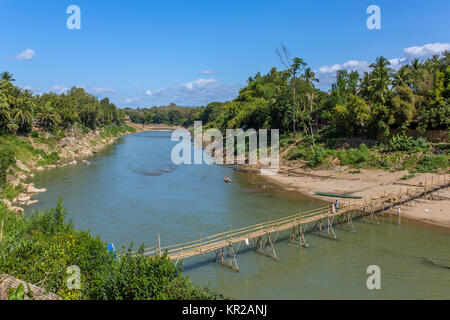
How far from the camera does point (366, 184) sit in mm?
46562

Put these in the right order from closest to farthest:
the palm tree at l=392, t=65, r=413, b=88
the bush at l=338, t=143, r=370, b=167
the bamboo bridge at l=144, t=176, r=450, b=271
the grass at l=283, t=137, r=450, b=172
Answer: the bamboo bridge at l=144, t=176, r=450, b=271 → the grass at l=283, t=137, r=450, b=172 → the bush at l=338, t=143, r=370, b=167 → the palm tree at l=392, t=65, r=413, b=88

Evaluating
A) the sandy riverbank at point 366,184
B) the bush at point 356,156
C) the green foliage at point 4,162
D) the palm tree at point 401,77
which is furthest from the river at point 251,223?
the palm tree at point 401,77

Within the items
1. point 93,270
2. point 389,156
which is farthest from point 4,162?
point 389,156

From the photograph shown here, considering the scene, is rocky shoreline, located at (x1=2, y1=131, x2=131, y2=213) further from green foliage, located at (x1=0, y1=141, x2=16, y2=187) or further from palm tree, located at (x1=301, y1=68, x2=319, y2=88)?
palm tree, located at (x1=301, y1=68, x2=319, y2=88)

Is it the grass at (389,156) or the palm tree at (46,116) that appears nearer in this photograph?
the grass at (389,156)

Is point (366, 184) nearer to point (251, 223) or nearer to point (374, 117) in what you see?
point (374, 117)

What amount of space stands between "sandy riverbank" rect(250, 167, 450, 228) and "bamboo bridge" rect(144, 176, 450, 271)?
132cm

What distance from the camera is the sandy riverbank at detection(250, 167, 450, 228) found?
35.5 metres

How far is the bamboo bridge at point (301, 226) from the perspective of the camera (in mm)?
25375

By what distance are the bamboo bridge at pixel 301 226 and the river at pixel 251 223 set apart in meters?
0.84

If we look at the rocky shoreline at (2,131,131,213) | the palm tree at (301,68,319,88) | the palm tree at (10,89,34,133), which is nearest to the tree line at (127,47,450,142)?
the palm tree at (301,68,319,88)

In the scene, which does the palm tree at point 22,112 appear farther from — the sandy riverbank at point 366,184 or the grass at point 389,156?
the grass at point 389,156
